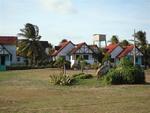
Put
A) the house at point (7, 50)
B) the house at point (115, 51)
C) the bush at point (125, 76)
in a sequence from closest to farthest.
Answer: the bush at point (125, 76), the house at point (7, 50), the house at point (115, 51)

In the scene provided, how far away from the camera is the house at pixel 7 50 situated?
70.0 meters

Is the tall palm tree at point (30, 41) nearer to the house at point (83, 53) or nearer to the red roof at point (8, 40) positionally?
the red roof at point (8, 40)

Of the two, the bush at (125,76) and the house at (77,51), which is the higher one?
the house at (77,51)

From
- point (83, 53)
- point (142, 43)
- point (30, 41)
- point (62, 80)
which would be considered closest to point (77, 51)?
point (83, 53)

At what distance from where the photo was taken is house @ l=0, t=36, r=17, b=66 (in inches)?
2756

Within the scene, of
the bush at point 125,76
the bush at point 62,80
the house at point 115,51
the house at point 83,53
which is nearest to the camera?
the bush at point 62,80

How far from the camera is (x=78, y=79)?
3344 centimetres

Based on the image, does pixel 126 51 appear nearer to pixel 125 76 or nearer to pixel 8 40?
pixel 8 40

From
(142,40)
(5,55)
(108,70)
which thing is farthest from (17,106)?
(142,40)

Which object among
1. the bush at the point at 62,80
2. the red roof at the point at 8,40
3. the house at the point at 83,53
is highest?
the red roof at the point at 8,40

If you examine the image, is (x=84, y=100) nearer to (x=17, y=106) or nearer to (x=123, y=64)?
(x=17, y=106)

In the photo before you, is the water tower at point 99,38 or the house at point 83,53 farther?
the water tower at point 99,38

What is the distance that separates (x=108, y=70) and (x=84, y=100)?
46.4 ft

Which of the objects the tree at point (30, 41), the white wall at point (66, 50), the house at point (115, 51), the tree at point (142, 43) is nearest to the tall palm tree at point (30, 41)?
the tree at point (30, 41)
